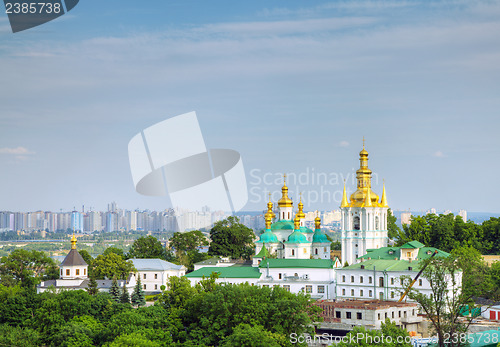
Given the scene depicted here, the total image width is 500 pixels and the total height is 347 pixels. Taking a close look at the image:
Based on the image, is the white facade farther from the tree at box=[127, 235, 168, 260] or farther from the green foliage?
the green foliage

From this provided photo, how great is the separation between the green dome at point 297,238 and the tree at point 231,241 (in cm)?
860

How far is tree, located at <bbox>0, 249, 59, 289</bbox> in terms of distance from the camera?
4616cm

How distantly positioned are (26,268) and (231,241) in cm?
1405

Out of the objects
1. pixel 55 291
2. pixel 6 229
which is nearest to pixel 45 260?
pixel 55 291

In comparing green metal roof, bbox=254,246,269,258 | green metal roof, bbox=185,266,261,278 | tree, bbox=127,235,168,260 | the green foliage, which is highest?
tree, bbox=127,235,168,260

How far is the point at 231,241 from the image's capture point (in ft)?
182

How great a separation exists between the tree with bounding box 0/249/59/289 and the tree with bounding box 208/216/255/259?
37.2 feet

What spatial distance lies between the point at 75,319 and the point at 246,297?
7.47 meters

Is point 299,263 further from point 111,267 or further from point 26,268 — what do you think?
point 26,268

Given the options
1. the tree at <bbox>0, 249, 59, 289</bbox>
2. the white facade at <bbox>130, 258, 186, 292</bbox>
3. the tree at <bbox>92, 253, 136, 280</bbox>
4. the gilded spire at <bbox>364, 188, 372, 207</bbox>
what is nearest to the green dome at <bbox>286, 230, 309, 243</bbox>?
the gilded spire at <bbox>364, 188, 372, 207</bbox>

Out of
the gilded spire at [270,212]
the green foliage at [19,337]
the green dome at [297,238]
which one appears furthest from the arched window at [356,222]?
the green foliage at [19,337]

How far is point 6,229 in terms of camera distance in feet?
578

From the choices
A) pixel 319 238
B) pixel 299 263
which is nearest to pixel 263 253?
pixel 299 263

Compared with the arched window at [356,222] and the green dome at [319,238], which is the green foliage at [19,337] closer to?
the green dome at [319,238]
